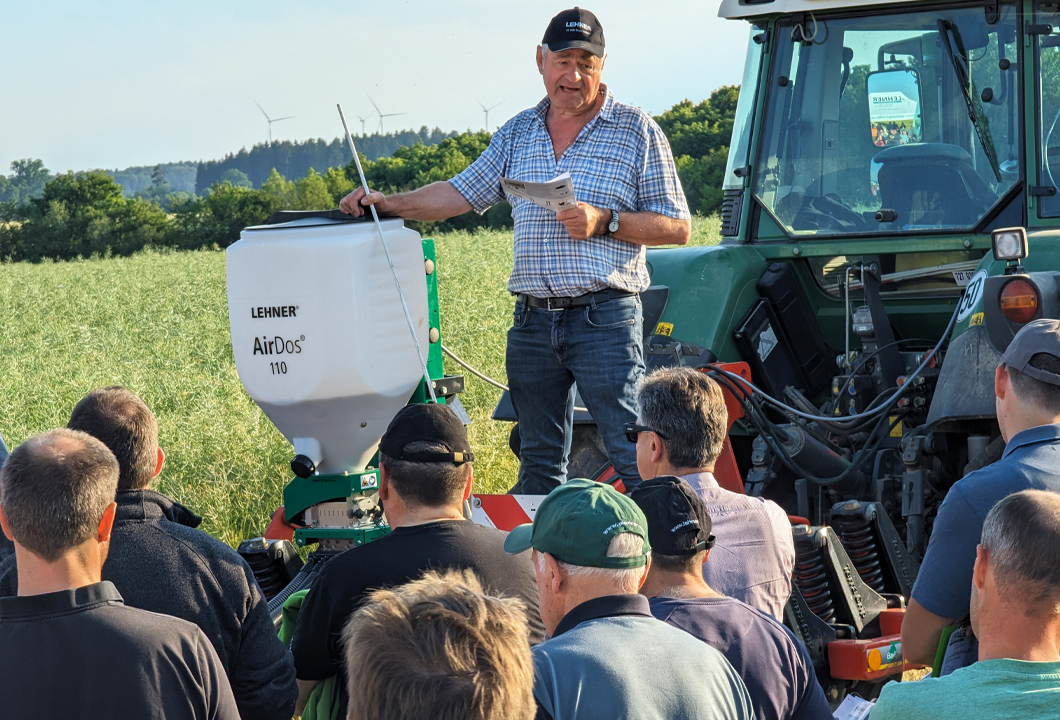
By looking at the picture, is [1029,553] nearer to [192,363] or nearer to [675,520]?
[675,520]

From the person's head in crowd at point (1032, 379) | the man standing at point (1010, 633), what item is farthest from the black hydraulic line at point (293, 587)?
the man standing at point (1010, 633)

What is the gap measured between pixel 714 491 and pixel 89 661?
163cm

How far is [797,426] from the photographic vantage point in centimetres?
468

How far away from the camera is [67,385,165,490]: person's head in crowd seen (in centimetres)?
284

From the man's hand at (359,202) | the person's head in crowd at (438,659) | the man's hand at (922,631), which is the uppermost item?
the man's hand at (359,202)

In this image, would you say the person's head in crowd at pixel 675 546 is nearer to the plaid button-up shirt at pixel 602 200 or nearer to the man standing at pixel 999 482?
the man standing at pixel 999 482

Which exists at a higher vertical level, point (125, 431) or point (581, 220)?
point (581, 220)

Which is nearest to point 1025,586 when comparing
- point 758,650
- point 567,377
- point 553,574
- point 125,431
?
point 758,650

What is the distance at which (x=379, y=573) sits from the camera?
106 inches

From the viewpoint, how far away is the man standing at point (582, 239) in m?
4.05

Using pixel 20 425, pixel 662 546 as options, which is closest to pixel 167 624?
pixel 662 546

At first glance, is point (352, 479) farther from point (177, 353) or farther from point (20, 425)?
point (177, 353)

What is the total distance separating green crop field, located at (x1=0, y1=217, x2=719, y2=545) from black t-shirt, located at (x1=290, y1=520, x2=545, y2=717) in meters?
1.20

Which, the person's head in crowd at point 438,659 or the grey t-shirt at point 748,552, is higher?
the person's head in crowd at point 438,659
